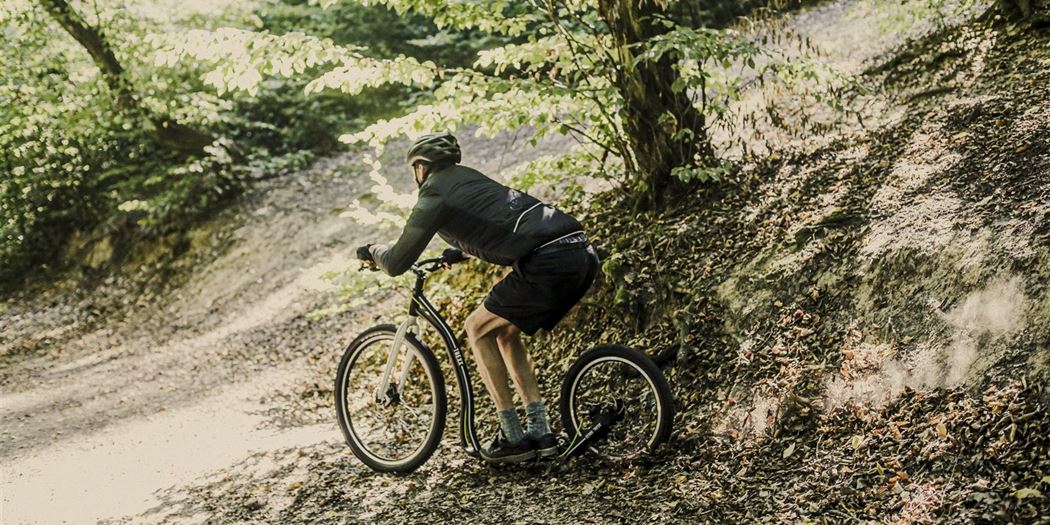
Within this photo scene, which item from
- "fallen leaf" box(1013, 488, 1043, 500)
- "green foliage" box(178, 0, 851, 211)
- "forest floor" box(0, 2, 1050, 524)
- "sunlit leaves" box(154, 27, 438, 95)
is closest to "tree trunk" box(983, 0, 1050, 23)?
"forest floor" box(0, 2, 1050, 524)

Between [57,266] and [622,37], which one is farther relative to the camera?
[57,266]

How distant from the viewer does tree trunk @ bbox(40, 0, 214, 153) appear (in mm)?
11125

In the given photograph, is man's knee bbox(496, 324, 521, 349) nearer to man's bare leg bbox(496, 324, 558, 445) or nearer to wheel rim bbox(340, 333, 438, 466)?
man's bare leg bbox(496, 324, 558, 445)

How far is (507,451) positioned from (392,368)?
92cm

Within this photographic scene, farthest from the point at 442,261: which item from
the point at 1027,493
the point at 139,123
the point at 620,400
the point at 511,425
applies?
the point at 139,123

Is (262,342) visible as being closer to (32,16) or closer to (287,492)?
(287,492)

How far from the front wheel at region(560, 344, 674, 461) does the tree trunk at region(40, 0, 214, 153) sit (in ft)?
32.8

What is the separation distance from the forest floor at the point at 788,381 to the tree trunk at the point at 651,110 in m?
0.37

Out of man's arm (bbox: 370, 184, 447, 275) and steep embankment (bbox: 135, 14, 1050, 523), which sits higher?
man's arm (bbox: 370, 184, 447, 275)

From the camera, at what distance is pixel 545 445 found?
4332mm

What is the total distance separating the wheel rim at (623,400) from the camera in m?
4.23

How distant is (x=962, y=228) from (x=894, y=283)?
0.46 metres

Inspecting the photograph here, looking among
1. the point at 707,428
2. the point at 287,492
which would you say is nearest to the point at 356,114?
the point at 287,492

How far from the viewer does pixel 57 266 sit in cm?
1312
